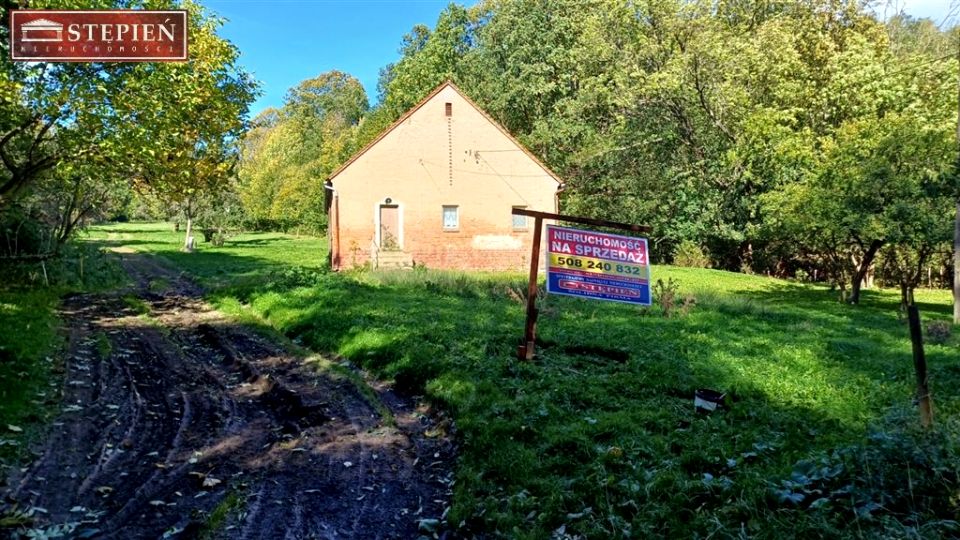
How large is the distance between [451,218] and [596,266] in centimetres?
1730

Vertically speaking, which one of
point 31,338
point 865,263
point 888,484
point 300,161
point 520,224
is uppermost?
point 300,161

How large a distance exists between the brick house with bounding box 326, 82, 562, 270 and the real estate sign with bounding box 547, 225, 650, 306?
52.5ft

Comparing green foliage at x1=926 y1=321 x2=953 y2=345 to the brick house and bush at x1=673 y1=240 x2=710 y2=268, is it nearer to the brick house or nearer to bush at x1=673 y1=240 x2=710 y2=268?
the brick house

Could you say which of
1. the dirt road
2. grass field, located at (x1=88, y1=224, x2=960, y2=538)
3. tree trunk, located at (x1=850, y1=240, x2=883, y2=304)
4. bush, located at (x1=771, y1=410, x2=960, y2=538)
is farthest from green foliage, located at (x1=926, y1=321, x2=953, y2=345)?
the dirt road

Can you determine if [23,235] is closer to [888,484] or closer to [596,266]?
[596,266]

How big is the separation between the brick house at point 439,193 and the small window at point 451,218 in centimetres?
4

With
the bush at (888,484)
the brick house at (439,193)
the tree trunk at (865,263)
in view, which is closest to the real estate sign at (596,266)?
the bush at (888,484)

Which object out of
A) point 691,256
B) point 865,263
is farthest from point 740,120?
point 865,263

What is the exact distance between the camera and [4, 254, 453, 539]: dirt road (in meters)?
4.64

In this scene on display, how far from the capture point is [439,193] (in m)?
25.4

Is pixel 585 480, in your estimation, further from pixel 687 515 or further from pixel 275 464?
pixel 275 464

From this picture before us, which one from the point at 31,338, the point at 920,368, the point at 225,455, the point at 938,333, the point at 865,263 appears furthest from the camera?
the point at 865,263
